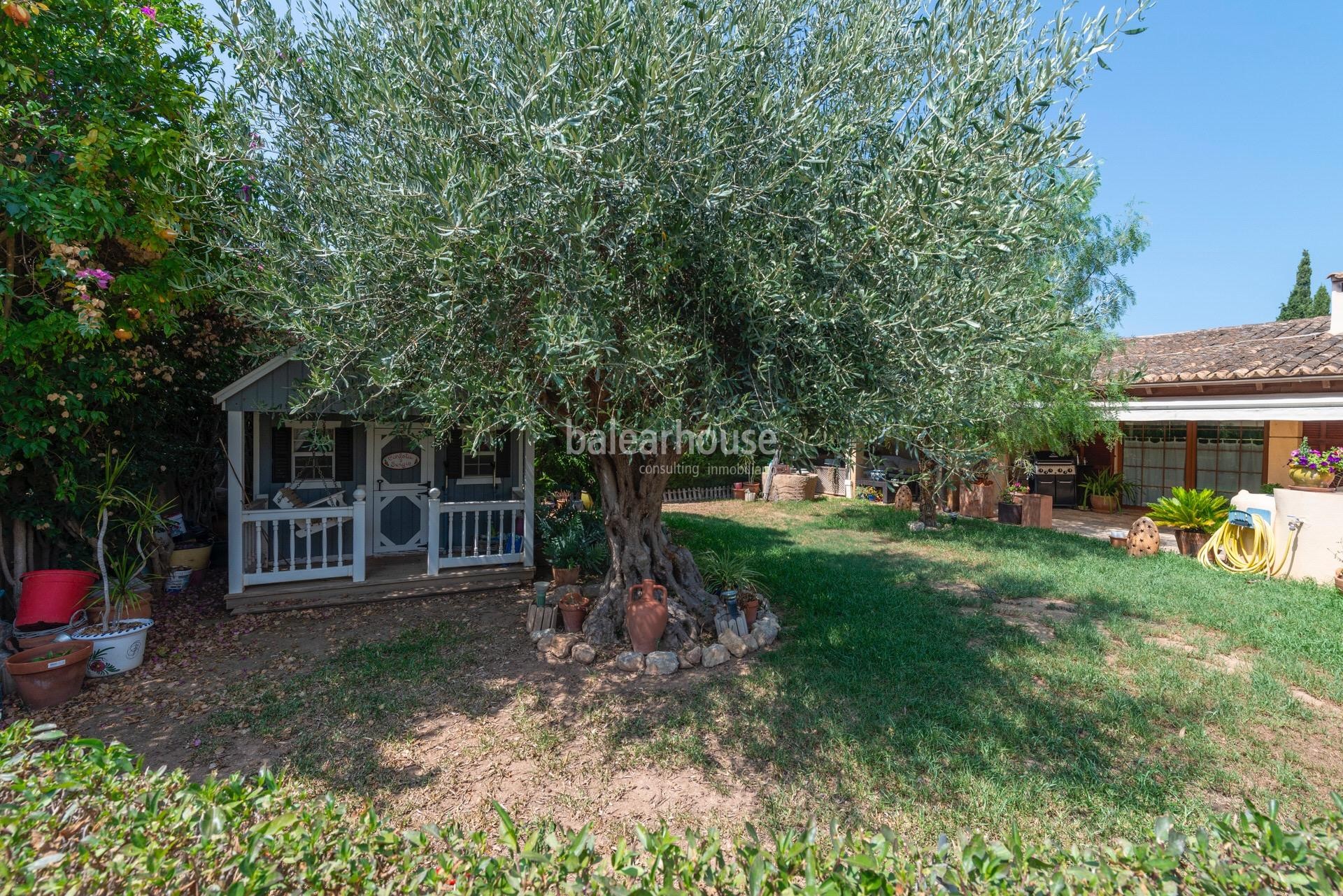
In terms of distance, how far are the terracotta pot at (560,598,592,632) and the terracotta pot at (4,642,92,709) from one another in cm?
358

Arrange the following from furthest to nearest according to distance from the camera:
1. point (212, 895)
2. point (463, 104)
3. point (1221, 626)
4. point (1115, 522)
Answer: point (1115, 522), point (1221, 626), point (463, 104), point (212, 895)

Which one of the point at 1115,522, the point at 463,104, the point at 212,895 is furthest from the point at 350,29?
the point at 1115,522

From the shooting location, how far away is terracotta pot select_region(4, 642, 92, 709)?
4.20 m

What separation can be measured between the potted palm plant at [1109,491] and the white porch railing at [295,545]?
50.1 feet

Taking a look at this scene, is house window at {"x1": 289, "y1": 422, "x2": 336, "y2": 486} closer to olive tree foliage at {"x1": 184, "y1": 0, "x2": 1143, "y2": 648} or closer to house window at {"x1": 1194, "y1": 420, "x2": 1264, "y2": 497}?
olive tree foliage at {"x1": 184, "y1": 0, "x2": 1143, "y2": 648}

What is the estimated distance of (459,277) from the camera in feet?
10.5

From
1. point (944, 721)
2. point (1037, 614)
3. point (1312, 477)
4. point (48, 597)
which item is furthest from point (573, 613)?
point (1312, 477)

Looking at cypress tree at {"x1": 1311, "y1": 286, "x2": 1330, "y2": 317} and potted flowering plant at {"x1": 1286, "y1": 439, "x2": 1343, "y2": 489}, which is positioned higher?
cypress tree at {"x1": 1311, "y1": 286, "x2": 1330, "y2": 317}

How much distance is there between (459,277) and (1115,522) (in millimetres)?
14157

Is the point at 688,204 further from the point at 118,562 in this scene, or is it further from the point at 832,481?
the point at 832,481

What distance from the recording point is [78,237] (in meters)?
4.51

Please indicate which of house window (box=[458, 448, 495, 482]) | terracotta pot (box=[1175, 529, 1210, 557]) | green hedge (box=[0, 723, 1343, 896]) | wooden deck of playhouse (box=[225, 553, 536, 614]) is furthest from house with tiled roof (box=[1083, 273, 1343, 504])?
house window (box=[458, 448, 495, 482])

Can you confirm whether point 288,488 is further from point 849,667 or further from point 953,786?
point 953,786

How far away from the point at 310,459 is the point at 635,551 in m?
4.75
